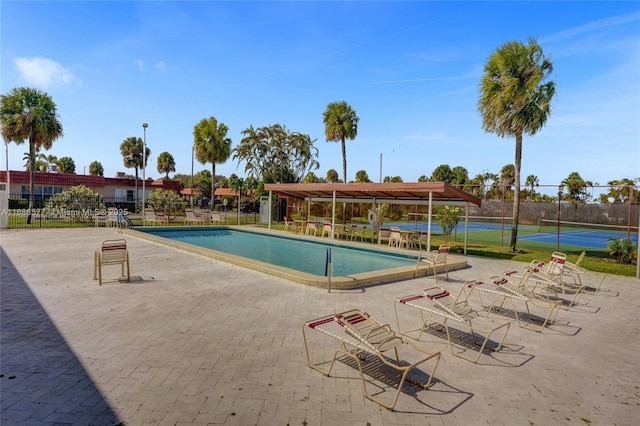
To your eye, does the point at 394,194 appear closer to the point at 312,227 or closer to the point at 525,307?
the point at 312,227

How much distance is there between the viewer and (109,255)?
8086mm

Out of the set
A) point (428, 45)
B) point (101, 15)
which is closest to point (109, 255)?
point (101, 15)

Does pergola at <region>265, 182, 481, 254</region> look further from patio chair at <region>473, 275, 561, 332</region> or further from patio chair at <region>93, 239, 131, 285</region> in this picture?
patio chair at <region>93, 239, 131, 285</region>

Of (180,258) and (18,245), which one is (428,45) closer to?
(180,258)

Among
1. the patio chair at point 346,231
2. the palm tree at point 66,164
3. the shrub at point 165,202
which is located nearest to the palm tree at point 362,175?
the shrub at point 165,202

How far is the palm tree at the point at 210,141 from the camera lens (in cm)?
3616

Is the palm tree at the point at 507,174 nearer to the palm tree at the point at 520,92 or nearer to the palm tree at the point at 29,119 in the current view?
the palm tree at the point at 520,92

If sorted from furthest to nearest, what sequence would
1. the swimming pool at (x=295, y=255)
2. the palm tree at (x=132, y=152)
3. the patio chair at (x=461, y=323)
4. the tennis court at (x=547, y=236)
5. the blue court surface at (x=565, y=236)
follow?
the palm tree at (x=132, y=152) → the blue court surface at (x=565, y=236) → the tennis court at (x=547, y=236) → the swimming pool at (x=295, y=255) → the patio chair at (x=461, y=323)

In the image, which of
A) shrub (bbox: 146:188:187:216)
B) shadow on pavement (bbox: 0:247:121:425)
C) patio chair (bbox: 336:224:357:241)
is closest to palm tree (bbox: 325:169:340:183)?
shrub (bbox: 146:188:187:216)

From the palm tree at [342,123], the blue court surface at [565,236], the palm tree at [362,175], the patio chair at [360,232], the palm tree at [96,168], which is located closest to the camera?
the patio chair at [360,232]

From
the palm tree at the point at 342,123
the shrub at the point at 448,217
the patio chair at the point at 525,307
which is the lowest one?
the patio chair at the point at 525,307

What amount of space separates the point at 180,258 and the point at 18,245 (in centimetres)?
683

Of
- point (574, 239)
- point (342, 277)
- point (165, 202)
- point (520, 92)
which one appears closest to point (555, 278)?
point (342, 277)

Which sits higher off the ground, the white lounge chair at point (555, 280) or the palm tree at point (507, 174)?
the palm tree at point (507, 174)
